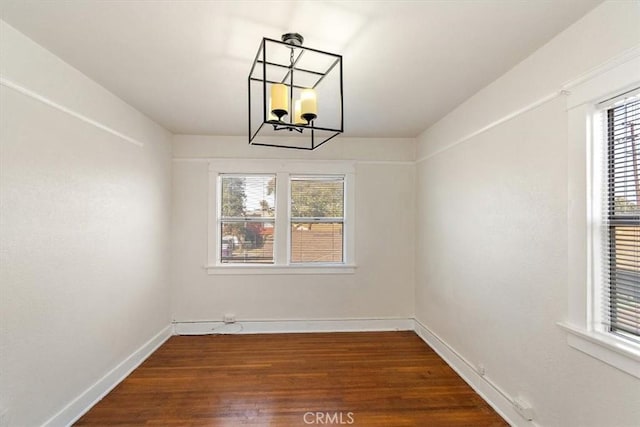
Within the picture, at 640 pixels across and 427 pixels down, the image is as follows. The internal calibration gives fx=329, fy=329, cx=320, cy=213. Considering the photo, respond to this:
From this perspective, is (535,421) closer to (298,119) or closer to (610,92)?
(610,92)

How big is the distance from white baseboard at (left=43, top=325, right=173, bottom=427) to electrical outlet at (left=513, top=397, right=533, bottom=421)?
3.16m

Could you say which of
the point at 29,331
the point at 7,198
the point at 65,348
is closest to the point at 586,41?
the point at 7,198

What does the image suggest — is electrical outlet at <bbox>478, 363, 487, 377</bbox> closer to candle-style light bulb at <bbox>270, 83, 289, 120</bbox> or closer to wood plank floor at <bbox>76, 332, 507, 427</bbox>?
wood plank floor at <bbox>76, 332, 507, 427</bbox>

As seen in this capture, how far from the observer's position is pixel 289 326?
433 cm

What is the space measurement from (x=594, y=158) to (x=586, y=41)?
2.07 ft

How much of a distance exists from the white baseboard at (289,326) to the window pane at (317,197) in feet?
4.66

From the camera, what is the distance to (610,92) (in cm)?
165

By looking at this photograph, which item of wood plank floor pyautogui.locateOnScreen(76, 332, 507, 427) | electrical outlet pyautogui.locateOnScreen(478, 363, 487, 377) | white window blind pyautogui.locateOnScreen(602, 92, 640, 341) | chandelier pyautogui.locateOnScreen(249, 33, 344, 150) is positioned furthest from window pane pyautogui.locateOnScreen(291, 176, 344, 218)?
white window blind pyautogui.locateOnScreen(602, 92, 640, 341)

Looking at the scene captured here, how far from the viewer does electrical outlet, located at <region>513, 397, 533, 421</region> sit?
2.18 meters

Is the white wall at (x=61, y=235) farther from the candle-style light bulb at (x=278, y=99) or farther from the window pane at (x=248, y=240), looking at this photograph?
the candle-style light bulb at (x=278, y=99)

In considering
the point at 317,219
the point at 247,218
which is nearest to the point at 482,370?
the point at 317,219

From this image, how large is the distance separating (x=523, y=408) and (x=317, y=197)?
3.05 m

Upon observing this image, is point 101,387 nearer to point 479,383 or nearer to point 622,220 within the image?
point 479,383

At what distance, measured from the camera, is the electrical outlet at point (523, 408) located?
2182mm
